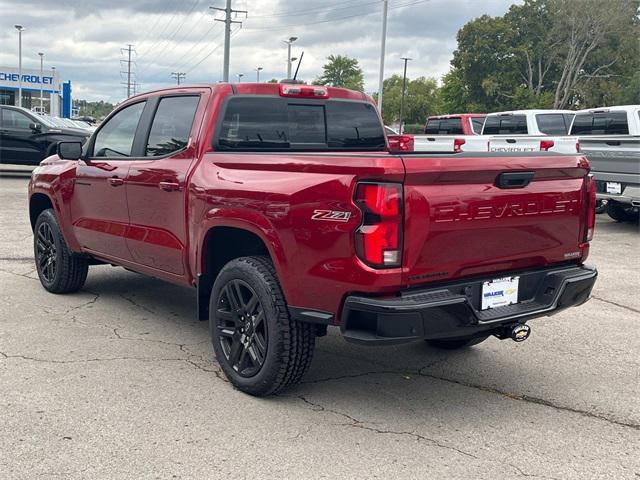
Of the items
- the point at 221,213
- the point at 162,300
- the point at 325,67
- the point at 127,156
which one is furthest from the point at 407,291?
the point at 325,67

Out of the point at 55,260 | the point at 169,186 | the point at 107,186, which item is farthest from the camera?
the point at 55,260

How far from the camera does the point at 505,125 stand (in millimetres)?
16500

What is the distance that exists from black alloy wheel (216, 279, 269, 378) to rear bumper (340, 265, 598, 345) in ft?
2.38

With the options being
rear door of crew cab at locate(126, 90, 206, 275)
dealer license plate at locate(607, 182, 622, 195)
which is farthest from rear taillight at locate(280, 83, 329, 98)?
dealer license plate at locate(607, 182, 622, 195)

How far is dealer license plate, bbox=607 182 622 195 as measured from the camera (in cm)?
1123

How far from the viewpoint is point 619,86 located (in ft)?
153

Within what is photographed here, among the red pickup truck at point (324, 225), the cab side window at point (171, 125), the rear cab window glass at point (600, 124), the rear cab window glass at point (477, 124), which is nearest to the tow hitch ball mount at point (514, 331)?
→ the red pickup truck at point (324, 225)

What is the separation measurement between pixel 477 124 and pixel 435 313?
16.5 metres

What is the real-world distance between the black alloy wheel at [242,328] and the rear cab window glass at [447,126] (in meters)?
15.6

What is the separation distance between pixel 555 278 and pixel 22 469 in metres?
2.98

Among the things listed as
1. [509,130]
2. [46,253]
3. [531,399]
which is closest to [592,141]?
[509,130]

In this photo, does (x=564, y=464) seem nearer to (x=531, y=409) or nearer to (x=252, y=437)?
(x=531, y=409)

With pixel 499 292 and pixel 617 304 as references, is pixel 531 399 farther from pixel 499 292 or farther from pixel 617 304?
pixel 617 304

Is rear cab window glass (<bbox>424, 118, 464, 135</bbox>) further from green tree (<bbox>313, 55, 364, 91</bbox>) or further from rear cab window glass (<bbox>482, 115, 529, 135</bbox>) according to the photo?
green tree (<bbox>313, 55, 364, 91</bbox>)
